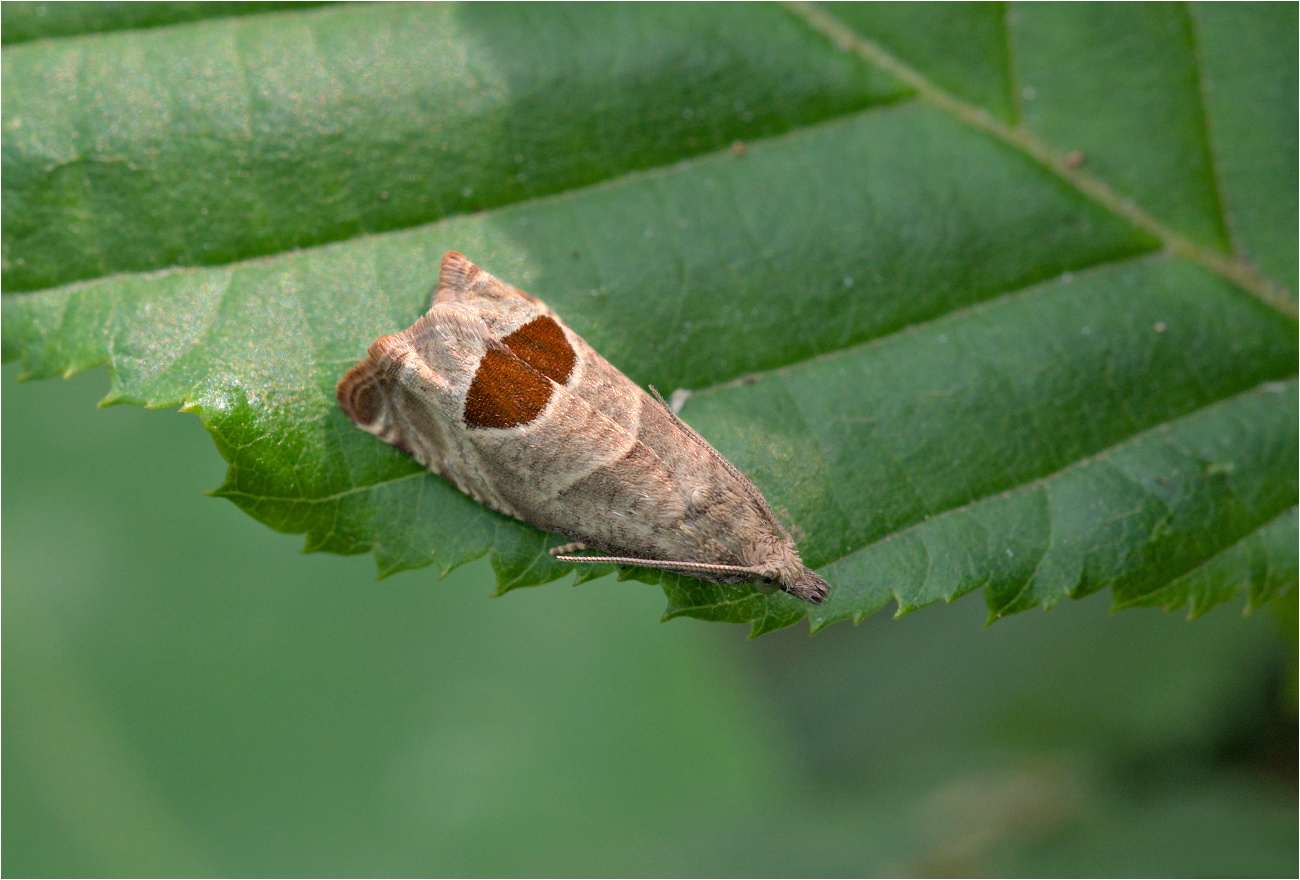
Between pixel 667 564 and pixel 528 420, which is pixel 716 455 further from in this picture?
pixel 528 420

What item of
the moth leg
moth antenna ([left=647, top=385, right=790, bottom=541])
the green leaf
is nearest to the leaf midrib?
the green leaf

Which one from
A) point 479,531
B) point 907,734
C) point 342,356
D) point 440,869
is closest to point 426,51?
point 342,356

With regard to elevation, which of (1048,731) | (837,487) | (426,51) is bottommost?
(1048,731)

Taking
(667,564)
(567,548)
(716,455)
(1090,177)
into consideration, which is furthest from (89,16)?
(1090,177)

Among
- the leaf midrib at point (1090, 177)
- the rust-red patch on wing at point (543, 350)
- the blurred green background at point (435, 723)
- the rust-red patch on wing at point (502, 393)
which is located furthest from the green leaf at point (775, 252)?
the blurred green background at point (435, 723)

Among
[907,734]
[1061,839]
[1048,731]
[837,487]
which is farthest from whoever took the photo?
[907,734]

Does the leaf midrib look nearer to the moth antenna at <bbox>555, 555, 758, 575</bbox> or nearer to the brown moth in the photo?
the brown moth

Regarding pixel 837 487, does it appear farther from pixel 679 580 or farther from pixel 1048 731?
pixel 1048 731
